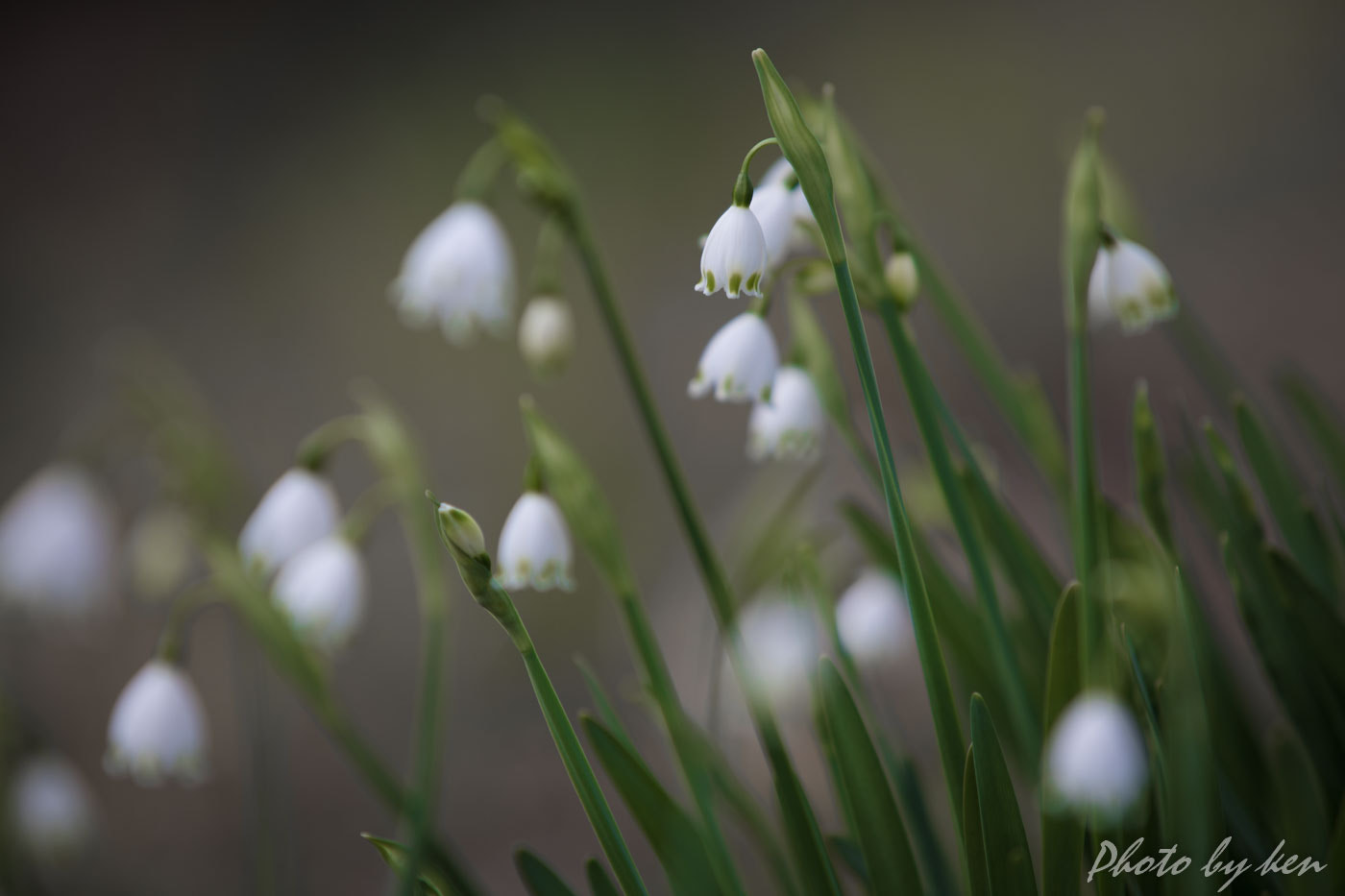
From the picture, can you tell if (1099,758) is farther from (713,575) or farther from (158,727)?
(158,727)

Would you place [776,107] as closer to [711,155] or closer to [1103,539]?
[1103,539]

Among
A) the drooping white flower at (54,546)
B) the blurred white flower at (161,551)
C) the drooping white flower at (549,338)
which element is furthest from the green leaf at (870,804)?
the drooping white flower at (54,546)

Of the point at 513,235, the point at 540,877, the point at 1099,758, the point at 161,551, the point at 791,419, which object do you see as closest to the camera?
the point at 1099,758

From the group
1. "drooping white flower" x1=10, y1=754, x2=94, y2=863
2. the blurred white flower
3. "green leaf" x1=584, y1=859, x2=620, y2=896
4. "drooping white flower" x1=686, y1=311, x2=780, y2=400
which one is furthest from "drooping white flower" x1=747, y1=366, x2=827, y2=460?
"drooping white flower" x1=10, y1=754, x2=94, y2=863

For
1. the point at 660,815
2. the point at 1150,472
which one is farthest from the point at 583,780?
the point at 1150,472

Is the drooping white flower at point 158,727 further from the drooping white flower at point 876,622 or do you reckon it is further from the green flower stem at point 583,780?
the drooping white flower at point 876,622

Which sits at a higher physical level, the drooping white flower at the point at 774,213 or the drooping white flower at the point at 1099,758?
the drooping white flower at the point at 774,213
